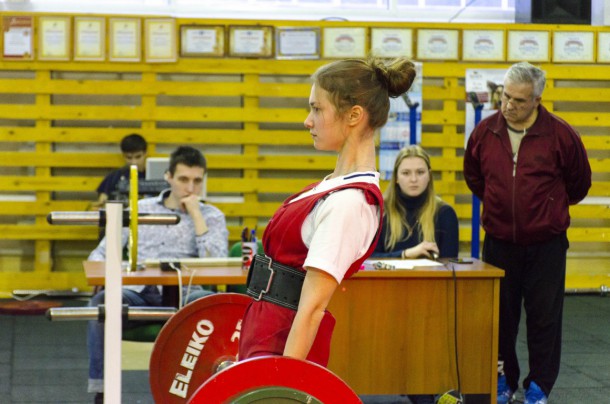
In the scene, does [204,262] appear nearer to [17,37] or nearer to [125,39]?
[125,39]

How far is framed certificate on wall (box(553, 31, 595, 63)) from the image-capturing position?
7.95 meters

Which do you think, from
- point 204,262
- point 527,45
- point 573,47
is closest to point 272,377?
point 204,262

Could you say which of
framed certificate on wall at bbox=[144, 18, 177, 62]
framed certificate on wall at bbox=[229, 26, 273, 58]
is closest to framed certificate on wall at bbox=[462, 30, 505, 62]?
framed certificate on wall at bbox=[229, 26, 273, 58]

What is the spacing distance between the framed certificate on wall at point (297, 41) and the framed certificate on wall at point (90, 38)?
1.32 metres

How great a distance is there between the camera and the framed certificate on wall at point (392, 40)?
7.78 m

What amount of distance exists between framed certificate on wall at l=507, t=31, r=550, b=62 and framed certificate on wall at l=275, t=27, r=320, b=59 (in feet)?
5.02

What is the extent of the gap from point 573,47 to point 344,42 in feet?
6.01

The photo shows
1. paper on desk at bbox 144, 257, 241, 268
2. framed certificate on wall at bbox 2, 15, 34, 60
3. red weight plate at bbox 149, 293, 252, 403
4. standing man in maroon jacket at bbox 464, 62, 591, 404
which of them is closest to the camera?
red weight plate at bbox 149, 293, 252, 403

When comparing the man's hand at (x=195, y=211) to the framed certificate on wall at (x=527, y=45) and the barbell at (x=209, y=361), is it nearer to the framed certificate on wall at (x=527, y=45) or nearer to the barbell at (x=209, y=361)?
the barbell at (x=209, y=361)

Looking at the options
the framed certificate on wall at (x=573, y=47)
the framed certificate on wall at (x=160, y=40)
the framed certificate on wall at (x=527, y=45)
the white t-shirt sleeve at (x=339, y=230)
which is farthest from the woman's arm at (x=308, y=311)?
the framed certificate on wall at (x=573, y=47)

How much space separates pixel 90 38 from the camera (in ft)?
25.0

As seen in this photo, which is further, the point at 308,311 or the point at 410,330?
the point at 410,330

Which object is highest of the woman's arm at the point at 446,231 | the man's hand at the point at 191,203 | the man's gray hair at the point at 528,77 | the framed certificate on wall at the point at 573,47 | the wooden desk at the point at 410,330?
the framed certificate on wall at the point at 573,47

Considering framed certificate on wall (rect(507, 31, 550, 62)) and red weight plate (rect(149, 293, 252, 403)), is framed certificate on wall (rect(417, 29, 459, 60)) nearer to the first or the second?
framed certificate on wall (rect(507, 31, 550, 62))
